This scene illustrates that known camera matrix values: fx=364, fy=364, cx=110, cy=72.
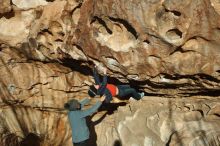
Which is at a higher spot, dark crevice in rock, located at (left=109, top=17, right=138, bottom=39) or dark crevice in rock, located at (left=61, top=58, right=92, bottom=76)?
dark crevice in rock, located at (left=109, top=17, right=138, bottom=39)

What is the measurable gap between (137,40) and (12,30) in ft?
6.58

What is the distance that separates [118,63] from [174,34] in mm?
939

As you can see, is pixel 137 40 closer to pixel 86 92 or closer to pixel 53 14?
pixel 53 14

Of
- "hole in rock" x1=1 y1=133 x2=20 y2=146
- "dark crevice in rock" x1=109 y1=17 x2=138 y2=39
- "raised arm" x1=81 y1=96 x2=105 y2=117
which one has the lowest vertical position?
"hole in rock" x1=1 y1=133 x2=20 y2=146

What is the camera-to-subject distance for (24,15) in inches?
200

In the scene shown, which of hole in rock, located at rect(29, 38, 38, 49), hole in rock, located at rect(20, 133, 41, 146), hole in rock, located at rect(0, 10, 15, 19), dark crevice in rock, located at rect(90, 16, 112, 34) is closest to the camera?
dark crevice in rock, located at rect(90, 16, 112, 34)

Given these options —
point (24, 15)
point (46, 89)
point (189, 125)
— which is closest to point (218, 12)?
point (189, 125)

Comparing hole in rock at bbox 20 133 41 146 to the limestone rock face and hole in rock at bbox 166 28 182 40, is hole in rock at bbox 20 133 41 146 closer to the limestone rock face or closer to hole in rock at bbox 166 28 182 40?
the limestone rock face

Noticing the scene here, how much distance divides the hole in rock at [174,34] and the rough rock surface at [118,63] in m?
0.01

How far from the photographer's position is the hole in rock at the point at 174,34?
4031 millimetres

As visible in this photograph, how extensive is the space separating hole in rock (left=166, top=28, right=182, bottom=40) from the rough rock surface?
1 cm

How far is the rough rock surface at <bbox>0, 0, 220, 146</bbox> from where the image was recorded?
13.3 ft

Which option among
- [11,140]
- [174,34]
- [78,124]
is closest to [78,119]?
[78,124]

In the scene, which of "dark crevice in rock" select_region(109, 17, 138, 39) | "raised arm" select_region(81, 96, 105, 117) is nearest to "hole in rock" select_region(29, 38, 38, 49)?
"raised arm" select_region(81, 96, 105, 117)
